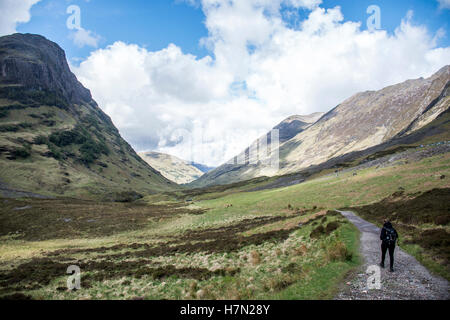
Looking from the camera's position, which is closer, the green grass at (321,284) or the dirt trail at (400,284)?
the dirt trail at (400,284)

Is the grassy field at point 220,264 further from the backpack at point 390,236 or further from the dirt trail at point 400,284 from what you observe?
the backpack at point 390,236

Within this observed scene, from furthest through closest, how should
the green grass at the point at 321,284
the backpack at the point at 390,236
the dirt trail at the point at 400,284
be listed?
the backpack at the point at 390,236
the green grass at the point at 321,284
the dirt trail at the point at 400,284

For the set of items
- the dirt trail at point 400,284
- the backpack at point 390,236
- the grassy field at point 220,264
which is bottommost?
the grassy field at point 220,264

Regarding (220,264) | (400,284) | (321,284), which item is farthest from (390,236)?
(220,264)

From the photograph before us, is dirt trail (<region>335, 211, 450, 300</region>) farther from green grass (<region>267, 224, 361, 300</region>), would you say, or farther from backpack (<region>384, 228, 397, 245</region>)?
backpack (<region>384, 228, 397, 245</region>)

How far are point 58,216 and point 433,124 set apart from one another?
213696 mm

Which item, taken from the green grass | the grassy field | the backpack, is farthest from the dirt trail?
the backpack

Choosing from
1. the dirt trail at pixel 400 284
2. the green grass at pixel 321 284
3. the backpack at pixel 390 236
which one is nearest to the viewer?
the dirt trail at pixel 400 284

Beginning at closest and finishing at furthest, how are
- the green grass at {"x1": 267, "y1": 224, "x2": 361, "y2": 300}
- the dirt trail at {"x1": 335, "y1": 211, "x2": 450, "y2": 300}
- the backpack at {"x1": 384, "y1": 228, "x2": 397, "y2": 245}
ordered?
the dirt trail at {"x1": 335, "y1": 211, "x2": 450, "y2": 300}
the green grass at {"x1": 267, "y1": 224, "x2": 361, "y2": 300}
the backpack at {"x1": 384, "y1": 228, "x2": 397, "y2": 245}

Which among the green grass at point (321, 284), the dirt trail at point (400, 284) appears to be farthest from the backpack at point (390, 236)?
the green grass at point (321, 284)

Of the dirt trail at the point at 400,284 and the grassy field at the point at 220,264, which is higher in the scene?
the dirt trail at the point at 400,284
